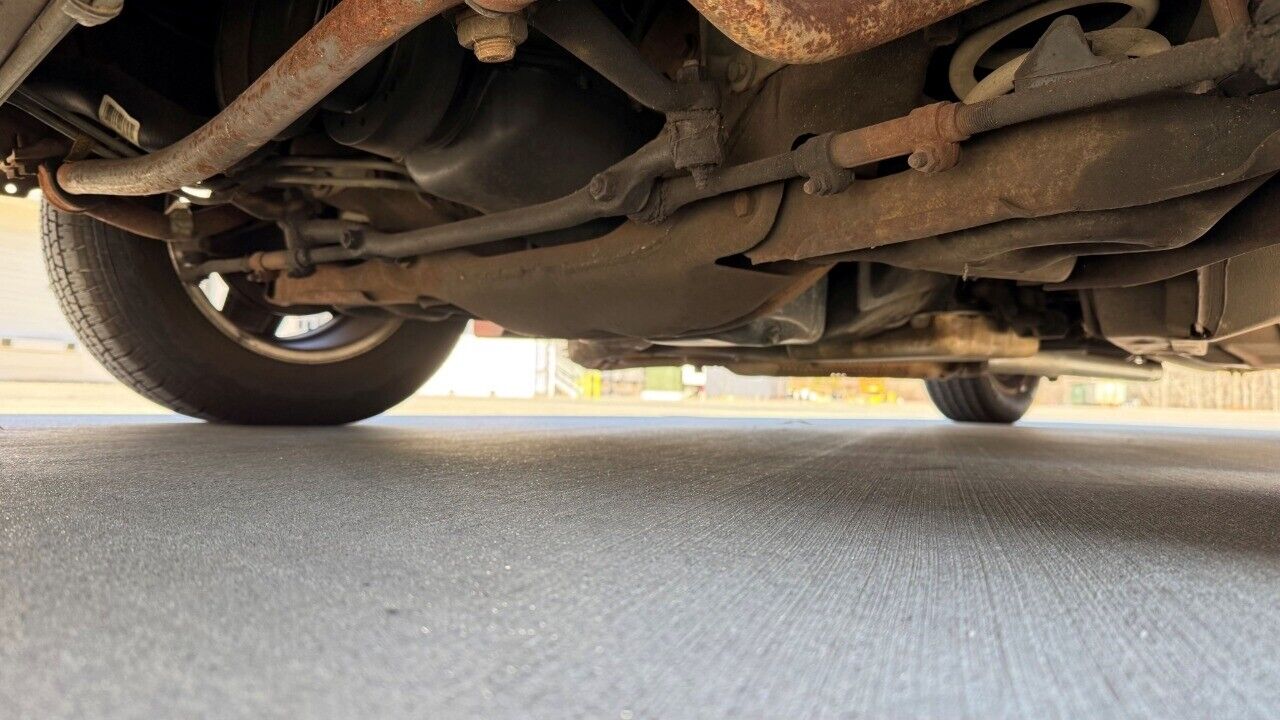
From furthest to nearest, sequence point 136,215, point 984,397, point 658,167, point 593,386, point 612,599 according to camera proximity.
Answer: point 593,386
point 984,397
point 136,215
point 658,167
point 612,599

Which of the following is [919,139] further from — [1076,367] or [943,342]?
[1076,367]

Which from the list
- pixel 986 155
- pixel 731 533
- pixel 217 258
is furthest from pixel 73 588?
pixel 217 258

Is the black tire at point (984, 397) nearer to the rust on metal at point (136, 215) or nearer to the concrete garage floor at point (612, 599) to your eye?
the concrete garage floor at point (612, 599)

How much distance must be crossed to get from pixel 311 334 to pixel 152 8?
1.02 m

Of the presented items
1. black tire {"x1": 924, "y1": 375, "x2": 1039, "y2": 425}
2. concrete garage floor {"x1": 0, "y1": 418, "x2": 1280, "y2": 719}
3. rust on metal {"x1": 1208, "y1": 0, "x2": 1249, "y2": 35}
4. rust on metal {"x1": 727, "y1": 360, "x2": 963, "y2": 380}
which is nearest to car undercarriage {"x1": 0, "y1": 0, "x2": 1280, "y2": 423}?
rust on metal {"x1": 1208, "y1": 0, "x2": 1249, "y2": 35}

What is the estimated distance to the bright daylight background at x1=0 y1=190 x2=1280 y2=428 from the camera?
15.8ft

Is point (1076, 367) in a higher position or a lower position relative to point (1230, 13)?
lower

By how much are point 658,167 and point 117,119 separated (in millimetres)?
722

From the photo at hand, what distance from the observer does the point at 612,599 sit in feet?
1.40

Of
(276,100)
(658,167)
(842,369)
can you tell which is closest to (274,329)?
(276,100)

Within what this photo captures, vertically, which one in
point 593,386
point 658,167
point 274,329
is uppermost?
point 658,167

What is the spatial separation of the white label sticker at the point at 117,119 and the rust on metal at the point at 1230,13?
46.7 inches

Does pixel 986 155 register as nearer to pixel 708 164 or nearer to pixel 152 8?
pixel 708 164

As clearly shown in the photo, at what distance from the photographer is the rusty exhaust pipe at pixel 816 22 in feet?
2.09
